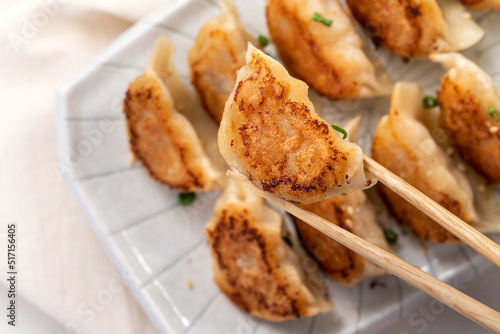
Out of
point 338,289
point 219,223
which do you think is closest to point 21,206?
point 219,223

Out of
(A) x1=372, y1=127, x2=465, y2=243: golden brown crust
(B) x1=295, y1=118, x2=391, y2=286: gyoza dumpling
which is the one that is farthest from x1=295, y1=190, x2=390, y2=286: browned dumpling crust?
(A) x1=372, y1=127, x2=465, y2=243: golden brown crust

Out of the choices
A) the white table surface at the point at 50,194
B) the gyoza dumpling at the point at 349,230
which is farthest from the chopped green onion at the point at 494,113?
the white table surface at the point at 50,194

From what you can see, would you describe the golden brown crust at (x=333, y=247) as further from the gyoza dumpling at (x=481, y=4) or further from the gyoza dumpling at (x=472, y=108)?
the gyoza dumpling at (x=481, y=4)

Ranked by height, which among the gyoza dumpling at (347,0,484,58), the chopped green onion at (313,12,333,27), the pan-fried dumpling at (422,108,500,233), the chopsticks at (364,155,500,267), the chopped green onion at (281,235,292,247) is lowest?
the chopped green onion at (281,235,292,247)

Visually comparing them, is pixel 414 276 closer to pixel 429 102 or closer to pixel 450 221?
pixel 450 221

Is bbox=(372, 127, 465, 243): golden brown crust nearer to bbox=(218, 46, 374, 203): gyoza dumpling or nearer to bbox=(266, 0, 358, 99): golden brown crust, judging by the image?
bbox=(266, 0, 358, 99): golden brown crust
